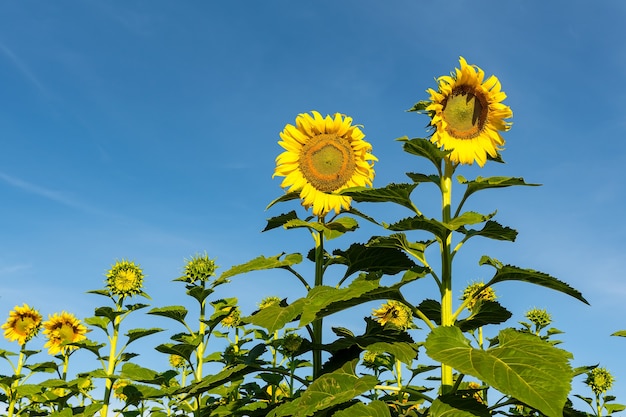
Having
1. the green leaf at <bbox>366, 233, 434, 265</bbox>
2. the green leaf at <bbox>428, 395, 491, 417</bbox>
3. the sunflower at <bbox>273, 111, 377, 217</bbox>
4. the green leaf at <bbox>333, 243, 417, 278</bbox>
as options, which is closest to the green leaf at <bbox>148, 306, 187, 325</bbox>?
the sunflower at <bbox>273, 111, 377, 217</bbox>

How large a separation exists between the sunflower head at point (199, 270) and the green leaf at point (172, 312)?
1.05 feet

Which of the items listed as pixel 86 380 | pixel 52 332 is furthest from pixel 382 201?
pixel 52 332

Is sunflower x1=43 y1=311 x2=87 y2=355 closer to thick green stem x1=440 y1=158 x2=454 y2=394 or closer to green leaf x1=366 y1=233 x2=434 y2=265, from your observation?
green leaf x1=366 y1=233 x2=434 y2=265

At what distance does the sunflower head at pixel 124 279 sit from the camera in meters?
7.87

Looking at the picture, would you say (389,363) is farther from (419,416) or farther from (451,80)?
(451,80)

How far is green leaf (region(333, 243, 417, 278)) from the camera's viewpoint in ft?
14.1

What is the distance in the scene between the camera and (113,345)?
7852 mm

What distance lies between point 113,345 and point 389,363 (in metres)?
3.53

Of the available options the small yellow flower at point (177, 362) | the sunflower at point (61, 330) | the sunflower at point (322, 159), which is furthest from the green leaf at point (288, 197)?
the sunflower at point (61, 330)

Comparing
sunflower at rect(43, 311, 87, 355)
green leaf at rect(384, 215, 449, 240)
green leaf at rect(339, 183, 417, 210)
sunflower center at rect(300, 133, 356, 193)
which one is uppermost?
sunflower at rect(43, 311, 87, 355)

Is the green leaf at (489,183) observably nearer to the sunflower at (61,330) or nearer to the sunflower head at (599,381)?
the sunflower head at (599,381)

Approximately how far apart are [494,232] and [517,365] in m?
1.18

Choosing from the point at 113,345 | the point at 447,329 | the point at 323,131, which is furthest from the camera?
the point at 113,345

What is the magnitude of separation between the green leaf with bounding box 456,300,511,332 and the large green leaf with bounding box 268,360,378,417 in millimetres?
852
